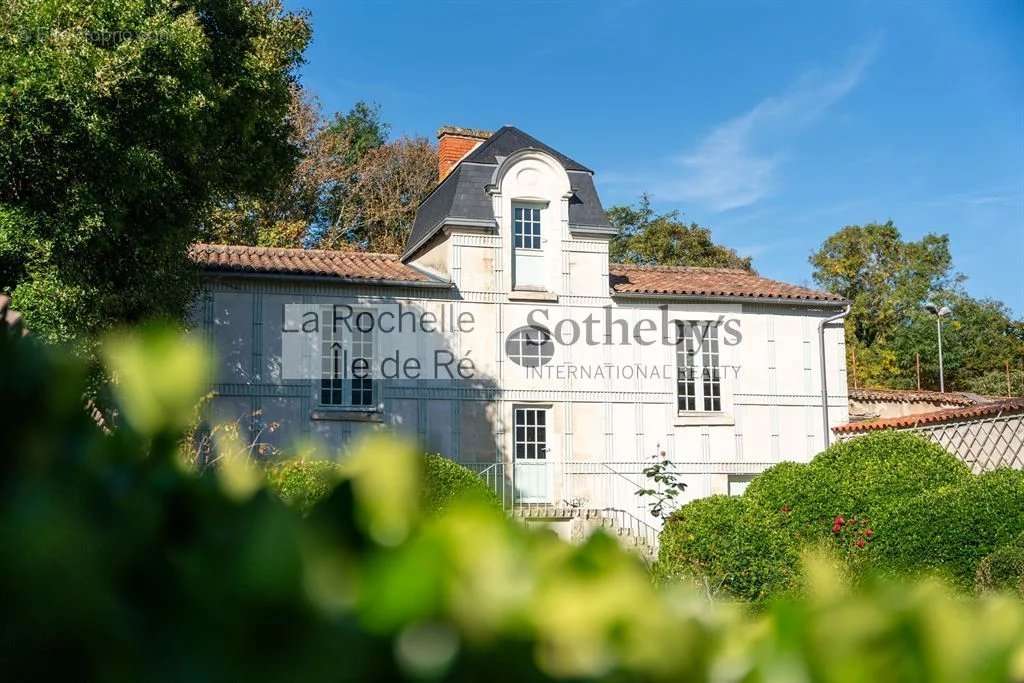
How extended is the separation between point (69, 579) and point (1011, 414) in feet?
55.6

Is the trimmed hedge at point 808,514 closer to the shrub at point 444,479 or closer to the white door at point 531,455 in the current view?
the shrub at point 444,479

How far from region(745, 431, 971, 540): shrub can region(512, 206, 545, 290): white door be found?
21.4 ft

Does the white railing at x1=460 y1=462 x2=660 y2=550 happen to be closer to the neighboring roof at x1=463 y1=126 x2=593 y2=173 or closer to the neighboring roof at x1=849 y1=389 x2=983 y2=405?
the neighboring roof at x1=463 y1=126 x2=593 y2=173

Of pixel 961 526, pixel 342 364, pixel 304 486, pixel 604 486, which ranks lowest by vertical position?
pixel 604 486

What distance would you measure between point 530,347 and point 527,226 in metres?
2.51

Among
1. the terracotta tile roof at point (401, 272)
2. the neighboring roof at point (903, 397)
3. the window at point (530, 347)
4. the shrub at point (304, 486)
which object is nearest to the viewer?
the shrub at point (304, 486)

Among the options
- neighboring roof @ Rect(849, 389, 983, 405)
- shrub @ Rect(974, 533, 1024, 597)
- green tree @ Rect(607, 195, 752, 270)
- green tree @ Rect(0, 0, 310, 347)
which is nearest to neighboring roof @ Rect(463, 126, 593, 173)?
green tree @ Rect(0, 0, 310, 347)

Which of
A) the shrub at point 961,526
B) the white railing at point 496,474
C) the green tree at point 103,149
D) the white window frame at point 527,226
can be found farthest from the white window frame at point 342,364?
the shrub at point 961,526

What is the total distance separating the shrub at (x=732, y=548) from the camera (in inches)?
437

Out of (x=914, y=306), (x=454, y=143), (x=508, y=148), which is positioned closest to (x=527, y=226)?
(x=508, y=148)

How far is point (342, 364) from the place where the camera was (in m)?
17.6

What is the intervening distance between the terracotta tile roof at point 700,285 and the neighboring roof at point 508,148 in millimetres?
2458

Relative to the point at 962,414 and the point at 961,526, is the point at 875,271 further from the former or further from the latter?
the point at 961,526

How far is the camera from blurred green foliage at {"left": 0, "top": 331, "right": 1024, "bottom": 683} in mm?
414
